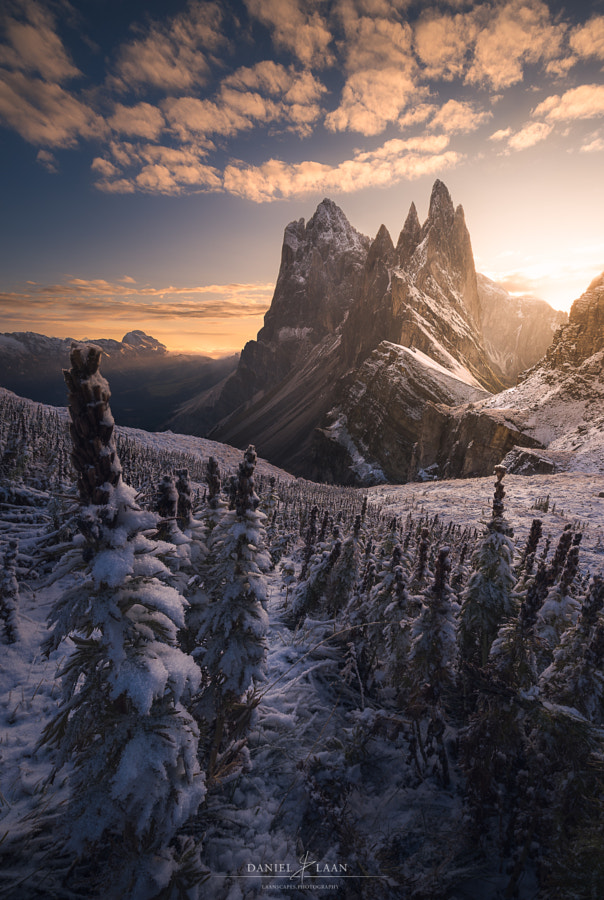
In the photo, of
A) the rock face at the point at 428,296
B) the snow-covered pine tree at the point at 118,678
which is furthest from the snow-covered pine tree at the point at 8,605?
the rock face at the point at 428,296

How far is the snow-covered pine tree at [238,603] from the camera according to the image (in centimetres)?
613

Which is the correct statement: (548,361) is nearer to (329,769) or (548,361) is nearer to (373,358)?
(373,358)

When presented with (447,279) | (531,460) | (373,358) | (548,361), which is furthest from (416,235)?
(531,460)

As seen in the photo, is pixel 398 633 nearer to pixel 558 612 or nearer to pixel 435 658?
pixel 435 658

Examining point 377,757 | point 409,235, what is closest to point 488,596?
point 377,757

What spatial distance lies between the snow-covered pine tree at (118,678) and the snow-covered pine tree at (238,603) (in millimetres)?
2078

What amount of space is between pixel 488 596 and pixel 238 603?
6306 millimetres

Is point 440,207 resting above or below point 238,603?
above

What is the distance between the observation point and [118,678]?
3.46m

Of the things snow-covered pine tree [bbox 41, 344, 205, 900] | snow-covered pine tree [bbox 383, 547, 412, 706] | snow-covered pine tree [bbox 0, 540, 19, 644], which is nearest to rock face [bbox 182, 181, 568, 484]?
snow-covered pine tree [bbox 383, 547, 412, 706]

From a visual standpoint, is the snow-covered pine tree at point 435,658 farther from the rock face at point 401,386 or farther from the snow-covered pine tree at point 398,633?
the rock face at point 401,386

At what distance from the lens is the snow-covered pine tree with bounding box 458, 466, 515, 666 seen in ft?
28.5

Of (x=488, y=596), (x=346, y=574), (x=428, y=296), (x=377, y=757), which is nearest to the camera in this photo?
(x=377, y=757)

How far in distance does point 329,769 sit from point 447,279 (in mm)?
201110
